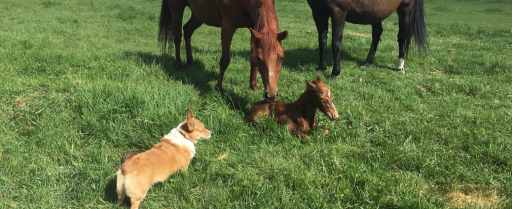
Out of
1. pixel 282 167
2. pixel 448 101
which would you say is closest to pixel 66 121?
pixel 282 167

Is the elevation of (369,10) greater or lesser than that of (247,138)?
greater

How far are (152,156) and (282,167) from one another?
1057 millimetres

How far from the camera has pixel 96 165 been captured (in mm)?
2557

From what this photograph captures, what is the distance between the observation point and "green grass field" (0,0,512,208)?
2279mm

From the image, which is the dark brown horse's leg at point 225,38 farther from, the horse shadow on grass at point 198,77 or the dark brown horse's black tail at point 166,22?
the dark brown horse's black tail at point 166,22

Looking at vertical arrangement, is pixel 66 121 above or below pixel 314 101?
below

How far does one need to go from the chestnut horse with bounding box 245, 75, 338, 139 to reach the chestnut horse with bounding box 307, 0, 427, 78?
2419 millimetres

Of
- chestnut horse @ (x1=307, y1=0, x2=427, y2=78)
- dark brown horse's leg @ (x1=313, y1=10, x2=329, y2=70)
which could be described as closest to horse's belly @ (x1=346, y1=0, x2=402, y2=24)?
chestnut horse @ (x1=307, y1=0, x2=427, y2=78)

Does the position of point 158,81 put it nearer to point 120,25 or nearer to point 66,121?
point 66,121

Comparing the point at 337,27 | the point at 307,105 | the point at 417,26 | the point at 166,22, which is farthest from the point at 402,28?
the point at 166,22

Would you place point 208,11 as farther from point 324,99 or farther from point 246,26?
point 324,99

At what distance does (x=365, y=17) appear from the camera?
5766mm

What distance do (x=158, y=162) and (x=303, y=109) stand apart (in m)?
1.61

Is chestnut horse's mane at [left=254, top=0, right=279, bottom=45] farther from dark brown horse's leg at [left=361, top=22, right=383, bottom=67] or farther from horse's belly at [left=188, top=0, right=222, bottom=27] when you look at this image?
Answer: dark brown horse's leg at [left=361, top=22, right=383, bottom=67]
